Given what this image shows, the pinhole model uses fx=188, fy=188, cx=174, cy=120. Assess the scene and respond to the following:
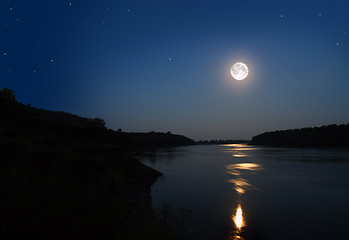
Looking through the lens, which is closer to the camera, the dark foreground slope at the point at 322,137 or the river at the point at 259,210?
the river at the point at 259,210

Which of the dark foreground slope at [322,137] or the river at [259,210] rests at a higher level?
the dark foreground slope at [322,137]

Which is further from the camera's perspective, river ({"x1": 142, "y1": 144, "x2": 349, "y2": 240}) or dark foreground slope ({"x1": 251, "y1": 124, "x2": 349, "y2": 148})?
dark foreground slope ({"x1": 251, "y1": 124, "x2": 349, "y2": 148})

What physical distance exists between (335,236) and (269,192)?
40.0 feet

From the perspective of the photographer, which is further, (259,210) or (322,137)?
(322,137)

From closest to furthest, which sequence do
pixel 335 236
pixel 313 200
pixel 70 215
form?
1. pixel 70 215
2. pixel 335 236
3. pixel 313 200

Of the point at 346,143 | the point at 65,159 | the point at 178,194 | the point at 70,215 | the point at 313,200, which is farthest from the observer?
the point at 346,143

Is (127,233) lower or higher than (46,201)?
lower

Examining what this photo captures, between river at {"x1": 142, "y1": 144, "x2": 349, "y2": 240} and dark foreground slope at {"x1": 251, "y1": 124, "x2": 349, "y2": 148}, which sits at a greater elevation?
dark foreground slope at {"x1": 251, "y1": 124, "x2": 349, "y2": 148}

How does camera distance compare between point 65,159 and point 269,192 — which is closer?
point 65,159

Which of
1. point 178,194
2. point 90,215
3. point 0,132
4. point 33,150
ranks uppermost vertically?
point 0,132

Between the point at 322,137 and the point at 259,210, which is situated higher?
the point at 322,137

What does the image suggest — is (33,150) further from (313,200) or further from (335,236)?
(313,200)

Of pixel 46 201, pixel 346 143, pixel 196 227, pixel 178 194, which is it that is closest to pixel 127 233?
pixel 46 201

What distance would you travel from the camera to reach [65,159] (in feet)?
46.1
